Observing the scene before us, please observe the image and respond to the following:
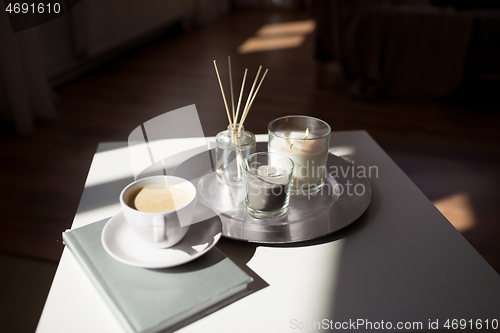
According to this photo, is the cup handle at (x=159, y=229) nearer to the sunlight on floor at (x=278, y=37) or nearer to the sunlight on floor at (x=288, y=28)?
the sunlight on floor at (x=278, y=37)

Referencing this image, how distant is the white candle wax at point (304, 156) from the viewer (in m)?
0.69

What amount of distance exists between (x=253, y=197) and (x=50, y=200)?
101 centimetres

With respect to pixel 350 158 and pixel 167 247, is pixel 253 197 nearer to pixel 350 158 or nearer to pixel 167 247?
pixel 167 247

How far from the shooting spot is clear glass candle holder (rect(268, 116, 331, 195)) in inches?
27.0

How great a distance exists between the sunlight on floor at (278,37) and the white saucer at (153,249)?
8.64 ft

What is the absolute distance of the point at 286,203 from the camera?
0.64 m

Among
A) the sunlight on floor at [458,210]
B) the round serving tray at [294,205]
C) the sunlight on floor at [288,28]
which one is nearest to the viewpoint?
the round serving tray at [294,205]

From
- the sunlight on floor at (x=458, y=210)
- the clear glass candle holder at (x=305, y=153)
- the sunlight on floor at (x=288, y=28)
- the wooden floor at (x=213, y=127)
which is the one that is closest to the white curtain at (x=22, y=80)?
the wooden floor at (x=213, y=127)

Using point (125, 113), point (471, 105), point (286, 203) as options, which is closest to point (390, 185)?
point (286, 203)

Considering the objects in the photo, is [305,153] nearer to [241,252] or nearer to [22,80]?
[241,252]

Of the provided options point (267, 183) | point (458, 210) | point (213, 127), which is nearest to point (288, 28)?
point (213, 127)

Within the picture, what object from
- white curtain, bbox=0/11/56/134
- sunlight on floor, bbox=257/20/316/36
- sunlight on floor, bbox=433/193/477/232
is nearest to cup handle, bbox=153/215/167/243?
sunlight on floor, bbox=433/193/477/232

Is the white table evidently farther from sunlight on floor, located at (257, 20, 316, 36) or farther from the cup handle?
sunlight on floor, located at (257, 20, 316, 36)

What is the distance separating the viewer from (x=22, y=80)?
181cm
